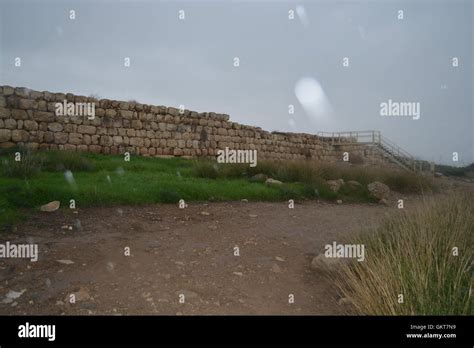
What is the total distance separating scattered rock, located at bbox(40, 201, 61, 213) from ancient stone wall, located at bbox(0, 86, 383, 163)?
217 inches

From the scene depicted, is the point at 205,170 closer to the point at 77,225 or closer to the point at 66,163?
the point at 66,163

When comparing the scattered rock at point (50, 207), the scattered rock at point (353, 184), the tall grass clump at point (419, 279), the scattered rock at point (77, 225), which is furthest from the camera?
the scattered rock at point (353, 184)

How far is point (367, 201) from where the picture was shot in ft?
34.8

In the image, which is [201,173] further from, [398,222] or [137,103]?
[398,222]

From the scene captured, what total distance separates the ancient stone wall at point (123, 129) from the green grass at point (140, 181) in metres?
0.86

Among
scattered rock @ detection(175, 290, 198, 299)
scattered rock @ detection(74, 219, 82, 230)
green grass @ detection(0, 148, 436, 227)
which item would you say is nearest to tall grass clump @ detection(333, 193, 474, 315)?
scattered rock @ detection(175, 290, 198, 299)

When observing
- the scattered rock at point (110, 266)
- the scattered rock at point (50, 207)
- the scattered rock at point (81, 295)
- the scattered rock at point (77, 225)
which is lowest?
the scattered rock at point (81, 295)

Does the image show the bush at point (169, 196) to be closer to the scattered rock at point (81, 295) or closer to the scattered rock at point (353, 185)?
the scattered rock at point (81, 295)

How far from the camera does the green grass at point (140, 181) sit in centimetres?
683

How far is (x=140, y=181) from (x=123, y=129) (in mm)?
4980

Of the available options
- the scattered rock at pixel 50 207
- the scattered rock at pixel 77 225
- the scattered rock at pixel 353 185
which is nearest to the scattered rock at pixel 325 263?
the scattered rock at pixel 77 225

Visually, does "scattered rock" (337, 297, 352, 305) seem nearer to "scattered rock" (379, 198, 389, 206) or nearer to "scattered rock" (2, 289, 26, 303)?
"scattered rock" (2, 289, 26, 303)

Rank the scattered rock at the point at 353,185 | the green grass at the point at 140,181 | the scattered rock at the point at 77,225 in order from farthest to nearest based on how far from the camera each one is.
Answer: the scattered rock at the point at 353,185
the green grass at the point at 140,181
the scattered rock at the point at 77,225

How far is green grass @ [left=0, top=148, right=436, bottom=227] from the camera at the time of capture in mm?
6832
